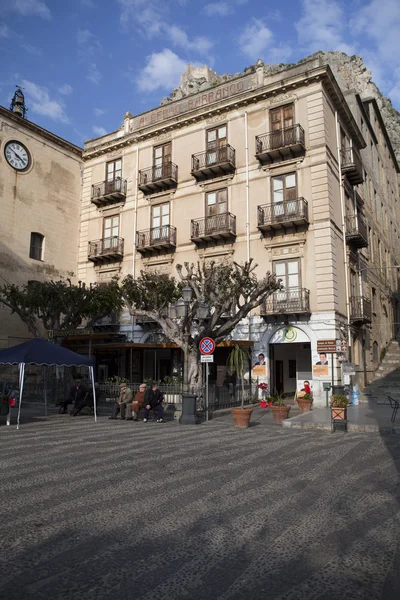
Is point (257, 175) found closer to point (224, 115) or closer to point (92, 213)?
point (224, 115)

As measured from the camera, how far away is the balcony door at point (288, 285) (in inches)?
915

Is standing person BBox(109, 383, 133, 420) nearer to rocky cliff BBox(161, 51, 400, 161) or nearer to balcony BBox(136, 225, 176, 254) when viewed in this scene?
balcony BBox(136, 225, 176, 254)

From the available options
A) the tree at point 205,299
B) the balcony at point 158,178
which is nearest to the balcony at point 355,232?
the tree at point 205,299

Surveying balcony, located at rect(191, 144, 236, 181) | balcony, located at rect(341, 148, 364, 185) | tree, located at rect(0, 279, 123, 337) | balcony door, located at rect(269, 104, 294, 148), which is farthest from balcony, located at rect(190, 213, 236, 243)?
balcony, located at rect(341, 148, 364, 185)

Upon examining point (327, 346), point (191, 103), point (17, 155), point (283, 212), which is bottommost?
point (327, 346)

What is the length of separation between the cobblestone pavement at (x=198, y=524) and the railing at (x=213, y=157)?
65.9 feet

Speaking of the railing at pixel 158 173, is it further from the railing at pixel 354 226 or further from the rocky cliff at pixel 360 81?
the rocky cliff at pixel 360 81

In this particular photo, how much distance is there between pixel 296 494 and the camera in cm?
633

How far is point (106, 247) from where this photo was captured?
30906mm

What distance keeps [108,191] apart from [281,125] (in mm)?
→ 12328

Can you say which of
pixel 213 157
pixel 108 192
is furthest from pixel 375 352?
pixel 108 192

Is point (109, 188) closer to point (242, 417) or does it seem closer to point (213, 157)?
point (213, 157)

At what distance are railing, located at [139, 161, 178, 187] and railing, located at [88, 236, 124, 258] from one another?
13.3 ft

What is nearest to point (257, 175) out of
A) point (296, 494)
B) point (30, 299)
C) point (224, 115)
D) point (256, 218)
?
point (256, 218)
